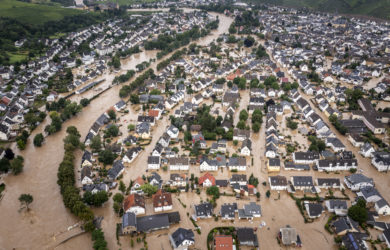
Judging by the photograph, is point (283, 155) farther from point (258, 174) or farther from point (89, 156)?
point (89, 156)

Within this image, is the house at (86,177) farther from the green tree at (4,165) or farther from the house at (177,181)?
the green tree at (4,165)

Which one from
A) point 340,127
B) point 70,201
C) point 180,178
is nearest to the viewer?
point 70,201

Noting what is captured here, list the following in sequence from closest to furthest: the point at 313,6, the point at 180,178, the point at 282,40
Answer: the point at 180,178 < the point at 282,40 < the point at 313,6

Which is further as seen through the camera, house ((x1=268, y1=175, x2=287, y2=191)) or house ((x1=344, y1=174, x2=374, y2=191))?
house ((x1=268, y1=175, x2=287, y2=191))

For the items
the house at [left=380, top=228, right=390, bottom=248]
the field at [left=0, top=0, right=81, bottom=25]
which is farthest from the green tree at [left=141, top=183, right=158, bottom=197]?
the field at [left=0, top=0, right=81, bottom=25]

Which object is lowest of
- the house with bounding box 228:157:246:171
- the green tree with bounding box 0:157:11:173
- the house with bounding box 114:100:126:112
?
the house with bounding box 228:157:246:171

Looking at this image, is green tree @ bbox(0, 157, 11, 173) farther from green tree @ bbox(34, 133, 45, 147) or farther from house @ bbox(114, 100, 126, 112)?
house @ bbox(114, 100, 126, 112)

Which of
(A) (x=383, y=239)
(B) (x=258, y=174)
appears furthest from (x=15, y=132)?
(A) (x=383, y=239)
